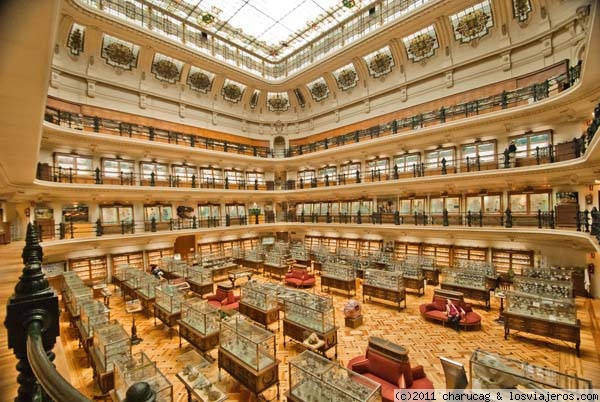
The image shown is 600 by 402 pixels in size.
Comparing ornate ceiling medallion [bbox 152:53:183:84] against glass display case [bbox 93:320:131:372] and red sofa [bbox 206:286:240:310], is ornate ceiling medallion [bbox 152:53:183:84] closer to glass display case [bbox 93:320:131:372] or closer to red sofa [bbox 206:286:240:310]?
red sofa [bbox 206:286:240:310]

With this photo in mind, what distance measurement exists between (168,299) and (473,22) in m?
16.2

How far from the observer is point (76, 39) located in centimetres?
1212

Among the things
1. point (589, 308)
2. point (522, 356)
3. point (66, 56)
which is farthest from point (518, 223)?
point (66, 56)

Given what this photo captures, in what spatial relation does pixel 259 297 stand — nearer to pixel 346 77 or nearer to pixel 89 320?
pixel 89 320

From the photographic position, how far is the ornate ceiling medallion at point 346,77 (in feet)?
54.8

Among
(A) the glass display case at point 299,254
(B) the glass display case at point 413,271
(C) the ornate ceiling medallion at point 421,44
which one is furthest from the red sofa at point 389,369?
(C) the ornate ceiling medallion at point 421,44

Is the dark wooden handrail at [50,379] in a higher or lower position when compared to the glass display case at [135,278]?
higher

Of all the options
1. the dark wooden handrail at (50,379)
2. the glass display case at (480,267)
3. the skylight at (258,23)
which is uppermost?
the skylight at (258,23)

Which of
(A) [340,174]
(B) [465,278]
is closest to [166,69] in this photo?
(A) [340,174]

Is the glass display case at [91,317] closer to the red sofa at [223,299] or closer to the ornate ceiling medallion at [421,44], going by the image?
the red sofa at [223,299]

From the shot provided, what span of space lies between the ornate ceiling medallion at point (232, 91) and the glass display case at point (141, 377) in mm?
16669

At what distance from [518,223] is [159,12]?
18465mm

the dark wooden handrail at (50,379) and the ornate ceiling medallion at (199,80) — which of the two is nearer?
the dark wooden handrail at (50,379)

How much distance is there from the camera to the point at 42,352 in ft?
2.65
